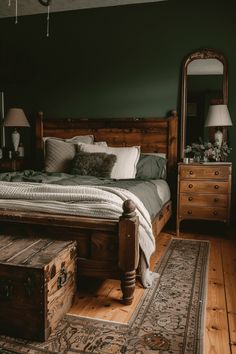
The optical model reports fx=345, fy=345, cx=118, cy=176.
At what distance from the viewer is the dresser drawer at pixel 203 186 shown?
3697mm

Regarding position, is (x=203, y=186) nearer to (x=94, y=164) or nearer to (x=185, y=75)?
(x=94, y=164)

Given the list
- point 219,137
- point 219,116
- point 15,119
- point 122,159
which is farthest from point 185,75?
point 15,119

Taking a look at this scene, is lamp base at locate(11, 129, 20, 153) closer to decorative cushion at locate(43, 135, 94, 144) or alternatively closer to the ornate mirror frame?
Result: decorative cushion at locate(43, 135, 94, 144)

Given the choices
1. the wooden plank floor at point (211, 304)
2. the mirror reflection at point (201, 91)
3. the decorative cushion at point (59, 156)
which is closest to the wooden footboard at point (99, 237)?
the wooden plank floor at point (211, 304)

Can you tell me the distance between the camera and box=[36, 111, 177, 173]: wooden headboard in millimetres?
4250

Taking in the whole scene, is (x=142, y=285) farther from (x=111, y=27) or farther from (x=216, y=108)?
(x=111, y=27)

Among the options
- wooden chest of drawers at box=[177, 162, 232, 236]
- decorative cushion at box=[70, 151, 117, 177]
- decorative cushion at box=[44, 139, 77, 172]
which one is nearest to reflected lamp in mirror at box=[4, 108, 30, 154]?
decorative cushion at box=[44, 139, 77, 172]

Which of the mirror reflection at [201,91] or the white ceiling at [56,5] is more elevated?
the white ceiling at [56,5]

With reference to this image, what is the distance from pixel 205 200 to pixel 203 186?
154 millimetres

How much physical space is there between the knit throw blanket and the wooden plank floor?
11.5 inches

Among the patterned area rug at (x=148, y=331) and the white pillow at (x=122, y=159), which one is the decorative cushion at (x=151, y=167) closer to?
the white pillow at (x=122, y=159)

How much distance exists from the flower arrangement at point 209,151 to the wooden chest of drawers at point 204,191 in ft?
0.82

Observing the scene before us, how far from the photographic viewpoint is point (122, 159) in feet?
12.2

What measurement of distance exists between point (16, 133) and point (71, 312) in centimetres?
318
